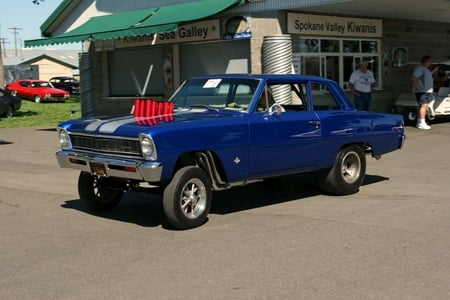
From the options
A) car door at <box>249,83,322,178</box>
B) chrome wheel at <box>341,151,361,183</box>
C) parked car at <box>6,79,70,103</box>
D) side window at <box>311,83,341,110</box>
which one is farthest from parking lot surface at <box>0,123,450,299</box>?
parked car at <box>6,79,70,103</box>

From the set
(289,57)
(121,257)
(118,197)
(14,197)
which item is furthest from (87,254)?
(289,57)

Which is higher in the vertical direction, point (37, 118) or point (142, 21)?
point (142, 21)

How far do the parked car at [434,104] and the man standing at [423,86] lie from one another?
1.77 feet

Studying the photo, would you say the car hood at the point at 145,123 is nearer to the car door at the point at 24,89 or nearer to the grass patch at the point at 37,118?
the grass patch at the point at 37,118

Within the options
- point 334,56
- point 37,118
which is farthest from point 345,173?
point 37,118

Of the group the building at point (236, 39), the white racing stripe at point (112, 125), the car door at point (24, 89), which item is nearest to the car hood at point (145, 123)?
the white racing stripe at point (112, 125)

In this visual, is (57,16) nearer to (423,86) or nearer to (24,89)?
(423,86)

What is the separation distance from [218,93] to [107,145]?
5.66ft

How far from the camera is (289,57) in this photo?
1609cm

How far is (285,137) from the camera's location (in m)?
7.45

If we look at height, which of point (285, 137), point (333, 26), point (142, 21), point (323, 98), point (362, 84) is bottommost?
point (285, 137)

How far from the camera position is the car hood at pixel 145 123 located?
641cm

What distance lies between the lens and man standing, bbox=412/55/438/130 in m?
16.8

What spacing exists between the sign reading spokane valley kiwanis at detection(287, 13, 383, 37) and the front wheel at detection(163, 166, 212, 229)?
10587mm
